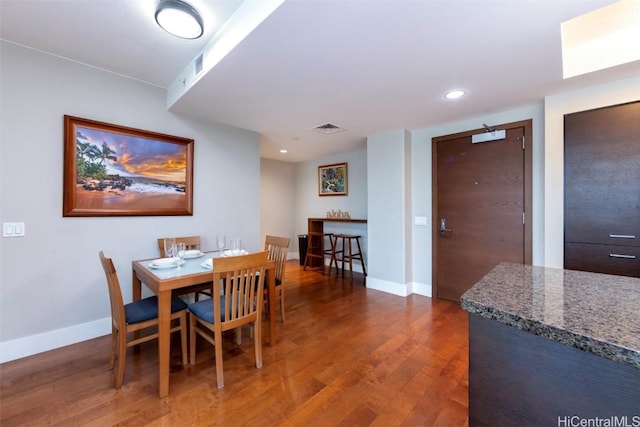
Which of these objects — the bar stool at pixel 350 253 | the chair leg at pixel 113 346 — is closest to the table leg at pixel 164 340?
the chair leg at pixel 113 346

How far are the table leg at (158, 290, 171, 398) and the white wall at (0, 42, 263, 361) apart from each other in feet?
4.38

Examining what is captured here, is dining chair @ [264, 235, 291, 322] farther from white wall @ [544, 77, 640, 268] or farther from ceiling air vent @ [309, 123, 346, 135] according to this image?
white wall @ [544, 77, 640, 268]

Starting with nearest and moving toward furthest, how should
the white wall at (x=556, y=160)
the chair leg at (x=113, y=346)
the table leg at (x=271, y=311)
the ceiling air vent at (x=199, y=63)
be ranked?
1. the chair leg at (x=113, y=346)
2. the ceiling air vent at (x=199, y=63)
3. the table leg at (x=271, y=311)
4. the white wall at (x=556, y=160)

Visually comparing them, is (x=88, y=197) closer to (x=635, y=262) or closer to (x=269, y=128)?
(x=269, y=128)

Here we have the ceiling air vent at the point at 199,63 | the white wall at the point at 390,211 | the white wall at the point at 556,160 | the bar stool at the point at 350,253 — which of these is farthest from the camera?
the bar stool at the point at 350,253

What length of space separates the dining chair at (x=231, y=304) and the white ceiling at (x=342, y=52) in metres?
1.50

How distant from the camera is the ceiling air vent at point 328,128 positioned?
360 cm

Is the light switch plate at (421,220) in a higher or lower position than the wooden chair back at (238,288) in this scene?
higher

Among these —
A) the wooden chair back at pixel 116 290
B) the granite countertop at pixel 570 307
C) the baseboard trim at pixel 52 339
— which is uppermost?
the granite countertop at pixel 570 307

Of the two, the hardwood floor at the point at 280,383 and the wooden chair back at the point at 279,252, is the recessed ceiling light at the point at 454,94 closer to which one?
the wooden chair back at the point at 279,252

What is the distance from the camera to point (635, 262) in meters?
2.24

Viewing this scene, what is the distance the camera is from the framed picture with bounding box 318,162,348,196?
5441 mm

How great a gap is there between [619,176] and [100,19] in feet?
14.0

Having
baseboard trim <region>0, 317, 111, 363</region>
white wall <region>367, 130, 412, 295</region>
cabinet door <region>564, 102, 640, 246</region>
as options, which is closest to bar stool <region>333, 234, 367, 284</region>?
white wall <region>367, 130, 412, 295</region>
